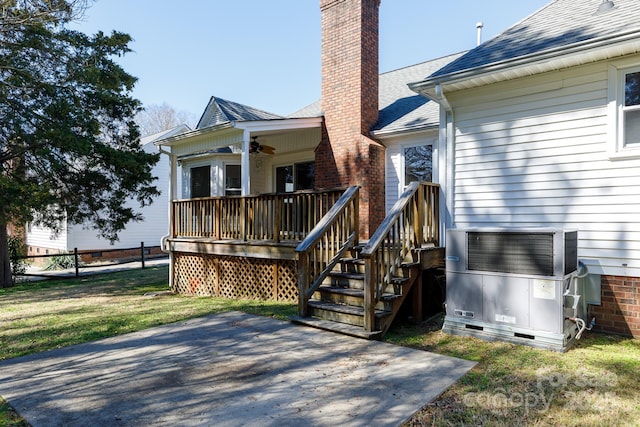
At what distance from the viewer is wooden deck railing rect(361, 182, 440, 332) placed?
5.05m

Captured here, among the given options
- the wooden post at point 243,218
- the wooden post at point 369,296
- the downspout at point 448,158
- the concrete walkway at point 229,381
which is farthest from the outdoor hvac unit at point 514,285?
the wooden post at point 243,218

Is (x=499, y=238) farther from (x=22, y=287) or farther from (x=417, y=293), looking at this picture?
(x=22, y=287)

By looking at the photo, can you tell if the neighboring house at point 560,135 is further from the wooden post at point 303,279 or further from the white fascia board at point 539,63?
the wooden post at point 303,279

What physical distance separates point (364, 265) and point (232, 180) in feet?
23.7

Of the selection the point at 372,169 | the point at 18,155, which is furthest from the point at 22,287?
the point at 372,169

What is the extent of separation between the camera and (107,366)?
4371 millimetres

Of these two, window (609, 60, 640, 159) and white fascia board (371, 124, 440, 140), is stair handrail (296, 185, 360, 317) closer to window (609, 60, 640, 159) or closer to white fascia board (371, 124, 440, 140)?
white fascia board (371, 124, 440, 140)

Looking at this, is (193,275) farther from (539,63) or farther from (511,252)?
(539,63)

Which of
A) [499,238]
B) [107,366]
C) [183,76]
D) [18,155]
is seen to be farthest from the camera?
[183,76]

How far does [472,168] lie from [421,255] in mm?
1835

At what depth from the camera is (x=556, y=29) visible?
602 cm

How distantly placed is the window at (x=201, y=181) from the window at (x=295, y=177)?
2120 millimetres

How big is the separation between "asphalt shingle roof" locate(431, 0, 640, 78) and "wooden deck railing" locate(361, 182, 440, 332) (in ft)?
6.89

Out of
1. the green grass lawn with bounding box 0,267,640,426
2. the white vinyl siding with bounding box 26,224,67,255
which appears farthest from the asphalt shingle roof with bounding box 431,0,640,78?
the white vinyl siding with bounding box 26,224,67,255
